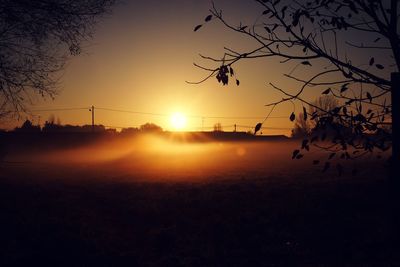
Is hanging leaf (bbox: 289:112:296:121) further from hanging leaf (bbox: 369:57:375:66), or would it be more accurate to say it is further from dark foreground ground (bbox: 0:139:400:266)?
dark foreground ground (bbox: 0:139:400:266)

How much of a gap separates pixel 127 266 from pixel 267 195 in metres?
8.69

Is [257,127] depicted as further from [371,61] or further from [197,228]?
[197,228]

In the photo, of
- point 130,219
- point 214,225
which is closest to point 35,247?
point 130,219

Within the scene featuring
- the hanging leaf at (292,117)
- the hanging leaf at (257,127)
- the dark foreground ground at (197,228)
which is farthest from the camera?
the dark foreground ground at (197,228)

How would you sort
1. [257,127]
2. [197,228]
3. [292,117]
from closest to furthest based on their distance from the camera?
[257,127] < [292,117] < [197,228]

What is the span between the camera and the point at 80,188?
61.2ft

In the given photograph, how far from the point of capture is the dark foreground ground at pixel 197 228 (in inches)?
391

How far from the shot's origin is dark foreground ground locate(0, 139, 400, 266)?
9.94m

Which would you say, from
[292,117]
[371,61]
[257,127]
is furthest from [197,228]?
[371,61]

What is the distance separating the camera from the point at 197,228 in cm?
1234

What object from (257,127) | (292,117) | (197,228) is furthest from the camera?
(197,228)

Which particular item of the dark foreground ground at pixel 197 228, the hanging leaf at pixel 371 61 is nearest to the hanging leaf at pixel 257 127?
the hanging leaf at pixel 371 61

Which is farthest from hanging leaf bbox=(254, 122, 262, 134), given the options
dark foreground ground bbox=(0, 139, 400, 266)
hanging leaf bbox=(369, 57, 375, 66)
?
dark foreground ground bbox=(0, 139, 400, 266)

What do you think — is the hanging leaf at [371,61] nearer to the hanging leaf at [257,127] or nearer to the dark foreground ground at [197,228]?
the hanging leaf at [257,127]
